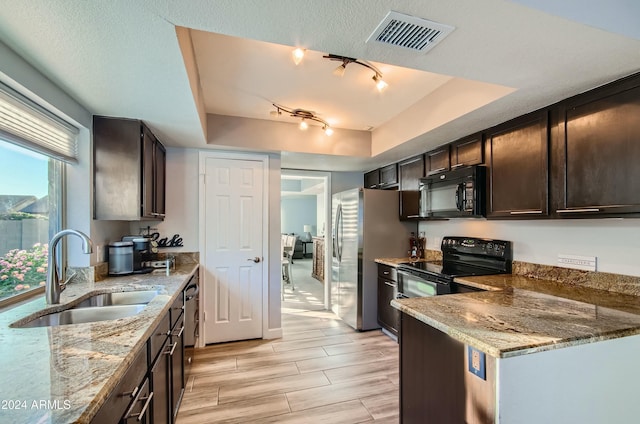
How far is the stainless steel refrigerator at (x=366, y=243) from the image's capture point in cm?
364

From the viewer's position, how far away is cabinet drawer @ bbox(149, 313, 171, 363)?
4.56 ft

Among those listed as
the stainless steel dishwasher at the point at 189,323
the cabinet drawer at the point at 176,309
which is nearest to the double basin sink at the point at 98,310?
the cabinet drawer at the point at 176,309

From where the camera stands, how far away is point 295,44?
4.61ft

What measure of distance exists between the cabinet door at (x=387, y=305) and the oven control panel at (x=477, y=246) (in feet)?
2.46

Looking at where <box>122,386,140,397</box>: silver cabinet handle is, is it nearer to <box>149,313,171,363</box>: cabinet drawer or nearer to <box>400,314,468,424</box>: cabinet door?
<box>149,313,171,363</box>: cabinet drawer

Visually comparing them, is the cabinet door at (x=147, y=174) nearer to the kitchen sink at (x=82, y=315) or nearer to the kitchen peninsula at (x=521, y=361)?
the kitchen sink at (x=82, y=315)

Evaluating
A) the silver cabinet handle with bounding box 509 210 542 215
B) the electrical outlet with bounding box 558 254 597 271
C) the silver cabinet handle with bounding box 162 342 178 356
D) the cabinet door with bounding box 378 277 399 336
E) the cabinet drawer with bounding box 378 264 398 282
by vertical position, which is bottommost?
the cabinet door with bounding box 378 277 399 336

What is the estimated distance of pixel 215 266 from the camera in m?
3.29

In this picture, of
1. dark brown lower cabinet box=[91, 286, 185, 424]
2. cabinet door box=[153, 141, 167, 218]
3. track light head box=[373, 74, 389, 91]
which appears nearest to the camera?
dark brown lower cabinet box=[91, 286, 185, 424]

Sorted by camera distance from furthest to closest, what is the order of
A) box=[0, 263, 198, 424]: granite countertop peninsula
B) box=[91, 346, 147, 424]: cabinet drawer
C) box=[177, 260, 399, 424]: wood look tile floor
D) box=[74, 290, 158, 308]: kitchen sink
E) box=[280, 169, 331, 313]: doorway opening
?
box=[280, 169, 331, 313]: doorway opening < box=[177, 260, 399, 424]: wood look tile floor < box=[74, 290, 158, 308]: kitchen sink < box=[91, 346, 147, 424]: cabinet drawer < box=[0, 263, 198, 424]: granite countertop peninsula

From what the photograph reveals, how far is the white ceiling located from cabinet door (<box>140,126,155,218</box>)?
251 mm

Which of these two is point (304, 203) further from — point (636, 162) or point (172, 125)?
A: point (636, 162)

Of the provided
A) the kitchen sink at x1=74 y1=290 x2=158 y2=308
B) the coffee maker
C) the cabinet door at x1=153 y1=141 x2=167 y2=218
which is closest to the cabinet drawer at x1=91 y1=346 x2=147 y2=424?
the kitchen sink at x1=74 y1=290 x2=158 y2=308

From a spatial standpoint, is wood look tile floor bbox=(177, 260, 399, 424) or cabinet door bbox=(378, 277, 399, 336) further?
cabinet door bbox=(378, 277, 399, 336)
